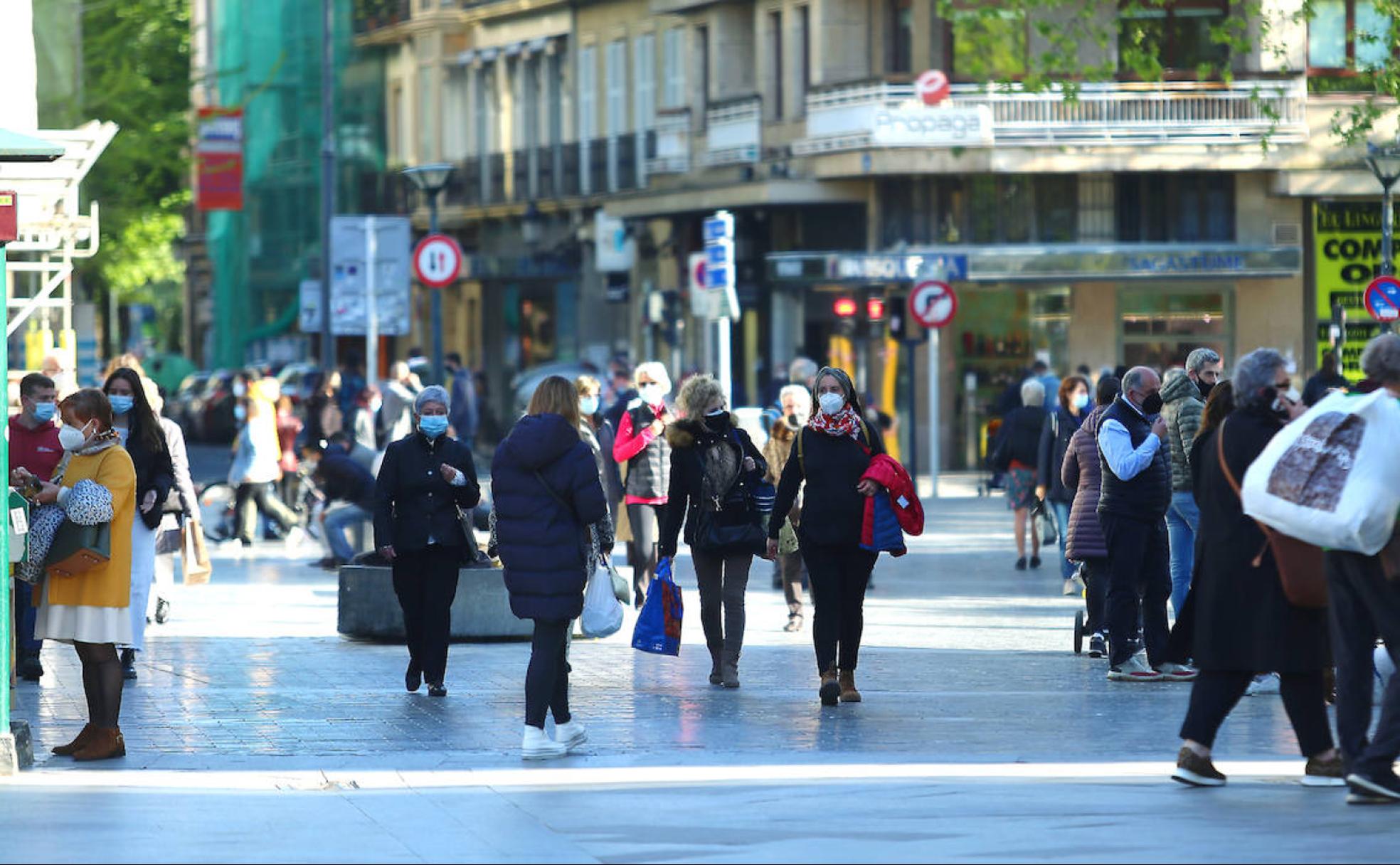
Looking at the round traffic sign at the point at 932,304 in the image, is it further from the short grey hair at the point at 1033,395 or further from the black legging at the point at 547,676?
the black legging at the point at 547,676

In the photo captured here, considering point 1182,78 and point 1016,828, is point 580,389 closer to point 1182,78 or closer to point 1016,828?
point 1016,828

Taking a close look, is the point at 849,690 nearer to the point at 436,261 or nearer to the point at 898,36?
the point at 436,261

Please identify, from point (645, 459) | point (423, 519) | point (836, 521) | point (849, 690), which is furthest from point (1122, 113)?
point (836, 521)

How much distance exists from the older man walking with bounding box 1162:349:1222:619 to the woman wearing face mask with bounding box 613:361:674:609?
14.1ft

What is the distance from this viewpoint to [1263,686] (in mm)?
15453

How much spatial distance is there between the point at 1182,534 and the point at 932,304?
60.2ft

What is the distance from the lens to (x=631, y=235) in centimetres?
5172

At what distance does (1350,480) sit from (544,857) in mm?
3466

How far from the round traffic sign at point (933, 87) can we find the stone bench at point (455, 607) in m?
25.5

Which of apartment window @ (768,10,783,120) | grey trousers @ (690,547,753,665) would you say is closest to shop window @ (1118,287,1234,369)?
apartment window @ (768,10,783,120)

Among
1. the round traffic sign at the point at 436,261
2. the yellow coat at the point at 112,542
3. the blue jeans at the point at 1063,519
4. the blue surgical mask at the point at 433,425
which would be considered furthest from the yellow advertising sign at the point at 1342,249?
the yellow coat at the point at 112,542

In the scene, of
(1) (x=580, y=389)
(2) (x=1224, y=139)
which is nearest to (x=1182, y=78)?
(2) (x=1224, y=139)

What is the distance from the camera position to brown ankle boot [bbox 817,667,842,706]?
14.5 metres

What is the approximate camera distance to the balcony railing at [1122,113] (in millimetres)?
42656
